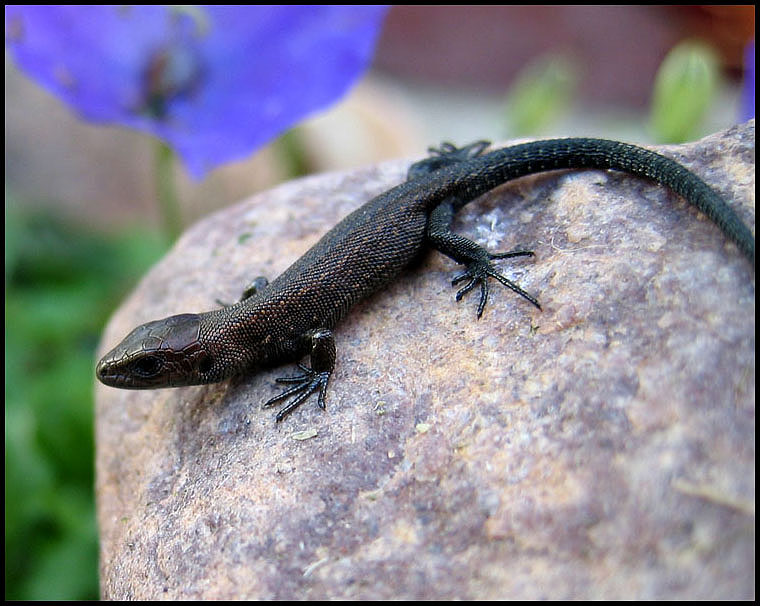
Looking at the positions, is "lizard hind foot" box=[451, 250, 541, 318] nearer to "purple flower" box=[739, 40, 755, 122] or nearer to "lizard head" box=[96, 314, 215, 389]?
"lizard head" box=[96, 314, 215, 389]

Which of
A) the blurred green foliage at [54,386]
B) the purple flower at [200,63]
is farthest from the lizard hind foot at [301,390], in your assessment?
the blurred green foliage at [54,386]

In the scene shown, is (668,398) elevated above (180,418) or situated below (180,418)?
above

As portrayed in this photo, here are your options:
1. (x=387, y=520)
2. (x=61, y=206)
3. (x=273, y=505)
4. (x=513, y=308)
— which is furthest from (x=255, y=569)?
(x=61, y=206)

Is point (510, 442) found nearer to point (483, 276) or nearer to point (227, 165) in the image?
point (483, 276)

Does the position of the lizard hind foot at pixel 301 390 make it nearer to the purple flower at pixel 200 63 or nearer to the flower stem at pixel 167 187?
the purple flower at pixel 200 63

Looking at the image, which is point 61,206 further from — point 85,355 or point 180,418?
point 180,418

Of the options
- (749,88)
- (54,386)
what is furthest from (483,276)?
(54,386)
